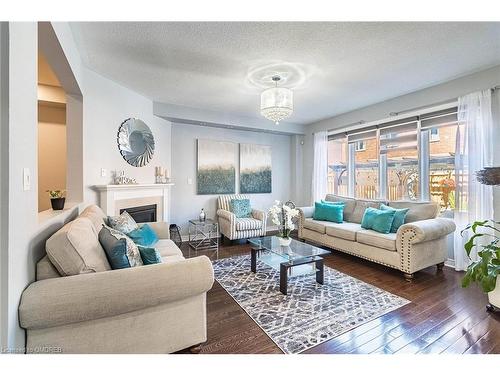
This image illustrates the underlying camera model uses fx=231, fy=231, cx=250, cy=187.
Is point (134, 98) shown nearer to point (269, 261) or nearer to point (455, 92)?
point (269, 261)

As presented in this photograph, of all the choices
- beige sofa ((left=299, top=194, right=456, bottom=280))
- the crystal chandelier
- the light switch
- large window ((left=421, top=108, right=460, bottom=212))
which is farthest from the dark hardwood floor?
the crystal chandelier

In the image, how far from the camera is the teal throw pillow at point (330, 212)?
401 centimetres

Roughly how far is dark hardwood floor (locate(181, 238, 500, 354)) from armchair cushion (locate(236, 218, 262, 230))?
5.27 ft

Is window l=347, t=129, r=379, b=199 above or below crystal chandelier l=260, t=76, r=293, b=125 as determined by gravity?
below

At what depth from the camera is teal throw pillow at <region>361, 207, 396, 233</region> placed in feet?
10.4

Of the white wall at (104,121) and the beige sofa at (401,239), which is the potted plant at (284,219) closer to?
the beige sofa at (401,239)

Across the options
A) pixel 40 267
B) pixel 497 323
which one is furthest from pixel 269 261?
pixel 40 267

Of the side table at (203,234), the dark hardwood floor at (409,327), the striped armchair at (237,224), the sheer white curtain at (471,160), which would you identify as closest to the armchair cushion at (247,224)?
the striped armchair at (237,224)

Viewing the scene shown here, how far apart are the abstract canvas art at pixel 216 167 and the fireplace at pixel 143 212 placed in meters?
1.09

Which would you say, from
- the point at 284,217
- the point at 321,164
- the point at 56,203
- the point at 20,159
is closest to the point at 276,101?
the point at 284,217

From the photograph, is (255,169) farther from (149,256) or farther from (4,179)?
(4,179)

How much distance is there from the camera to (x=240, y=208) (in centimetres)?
464

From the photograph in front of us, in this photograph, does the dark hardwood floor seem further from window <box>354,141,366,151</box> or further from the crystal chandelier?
window <box>354,141,366,151</box>
